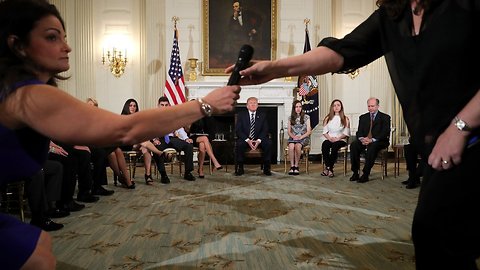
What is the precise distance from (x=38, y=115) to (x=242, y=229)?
259 centimetres

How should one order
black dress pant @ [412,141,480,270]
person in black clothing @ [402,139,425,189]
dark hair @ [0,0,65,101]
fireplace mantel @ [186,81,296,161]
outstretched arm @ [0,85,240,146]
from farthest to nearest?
fireplace mantel @ [186,81,296,161] < person in black clothing @ [402,139,425,189] < dark hair @ [0,0,65,101] < outstretched arm @ [0,85,240,146] < black dress pant @ [412,141,480,270]

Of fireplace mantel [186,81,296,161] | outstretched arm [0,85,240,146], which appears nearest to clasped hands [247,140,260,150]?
fireplace mantel [186,81,296,161]

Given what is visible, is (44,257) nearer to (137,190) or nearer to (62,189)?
(62,189)

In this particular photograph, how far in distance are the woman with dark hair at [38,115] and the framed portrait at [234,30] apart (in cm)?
881

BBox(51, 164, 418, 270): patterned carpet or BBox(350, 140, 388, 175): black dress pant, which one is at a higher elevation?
BBox(350, 140, 388, 175): black dress pant

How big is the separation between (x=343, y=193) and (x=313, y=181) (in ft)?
3.98

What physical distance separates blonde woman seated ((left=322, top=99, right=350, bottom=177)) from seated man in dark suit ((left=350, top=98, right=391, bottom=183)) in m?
0.38

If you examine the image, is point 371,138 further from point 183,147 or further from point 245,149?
point 183,147

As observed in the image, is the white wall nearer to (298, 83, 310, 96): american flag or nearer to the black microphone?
(298, 83, 310, 96): american flag

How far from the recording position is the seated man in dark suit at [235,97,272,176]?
25.4ft

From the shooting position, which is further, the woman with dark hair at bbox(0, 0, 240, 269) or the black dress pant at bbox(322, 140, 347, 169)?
the black dress pant at bbox(322, 140, 347, 169)

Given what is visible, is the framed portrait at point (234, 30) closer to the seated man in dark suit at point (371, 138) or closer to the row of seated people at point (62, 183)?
the seated man in dark suit at point (371, 138)

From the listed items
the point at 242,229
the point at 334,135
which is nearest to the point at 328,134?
the point at 334,135

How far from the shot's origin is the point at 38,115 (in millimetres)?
1231
